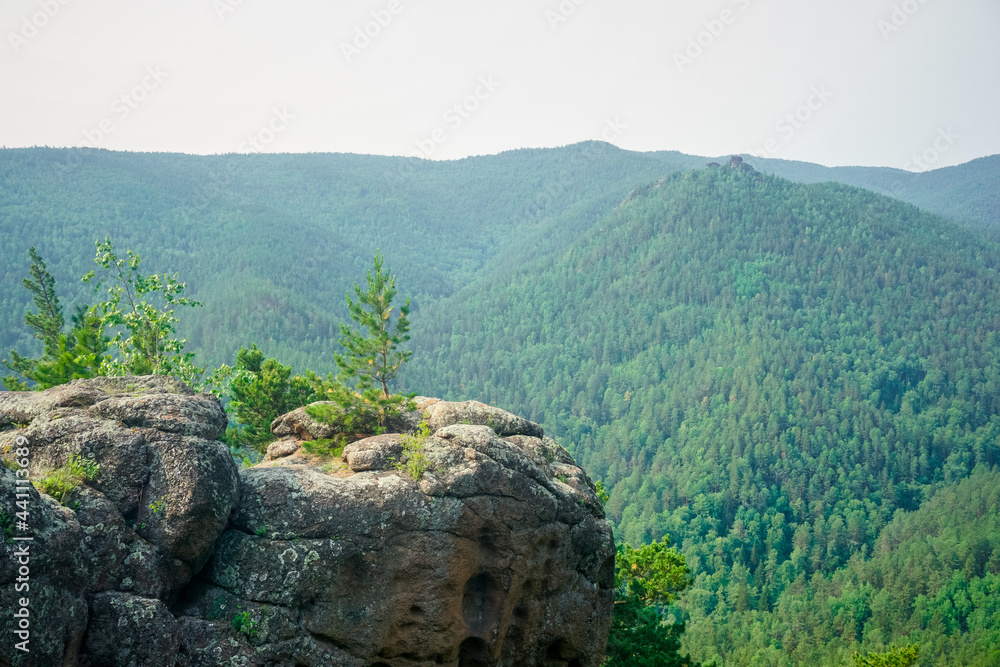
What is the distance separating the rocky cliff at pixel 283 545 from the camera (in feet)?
46.8

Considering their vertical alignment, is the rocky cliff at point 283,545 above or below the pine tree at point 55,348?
below

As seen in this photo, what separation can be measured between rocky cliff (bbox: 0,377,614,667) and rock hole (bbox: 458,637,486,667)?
4cm

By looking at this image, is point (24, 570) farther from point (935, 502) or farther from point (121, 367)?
point (935, 502)

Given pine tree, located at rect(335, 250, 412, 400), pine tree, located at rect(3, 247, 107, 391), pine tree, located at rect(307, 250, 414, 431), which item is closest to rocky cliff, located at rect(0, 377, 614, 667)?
pine tree, located at rect(307, 250, 414, 431)

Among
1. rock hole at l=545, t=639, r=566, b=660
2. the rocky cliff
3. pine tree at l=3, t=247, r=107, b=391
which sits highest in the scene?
pine tree at l=3, t=247, r=107, b=391

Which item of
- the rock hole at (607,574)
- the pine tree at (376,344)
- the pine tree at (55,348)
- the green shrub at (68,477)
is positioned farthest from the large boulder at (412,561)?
the pine tree at (55,348)

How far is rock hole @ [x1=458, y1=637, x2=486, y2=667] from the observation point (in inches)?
767

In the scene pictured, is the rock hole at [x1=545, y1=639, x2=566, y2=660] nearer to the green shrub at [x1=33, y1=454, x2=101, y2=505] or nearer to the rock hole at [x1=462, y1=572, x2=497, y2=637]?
the rock hole at [x1=462, y1=572, x2=497, y2=637]

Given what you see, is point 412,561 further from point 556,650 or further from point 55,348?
point 55,348

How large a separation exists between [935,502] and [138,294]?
169 metres

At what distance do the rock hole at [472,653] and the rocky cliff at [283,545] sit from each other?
0.04 metres

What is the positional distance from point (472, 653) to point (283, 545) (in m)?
6.07

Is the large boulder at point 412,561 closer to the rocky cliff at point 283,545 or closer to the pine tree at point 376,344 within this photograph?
the rocky cliff at point 283,545

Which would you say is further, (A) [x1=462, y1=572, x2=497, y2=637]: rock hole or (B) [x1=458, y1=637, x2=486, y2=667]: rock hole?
(B) [x1=458, y1=637, x2=486, y2=667]: rock hole
